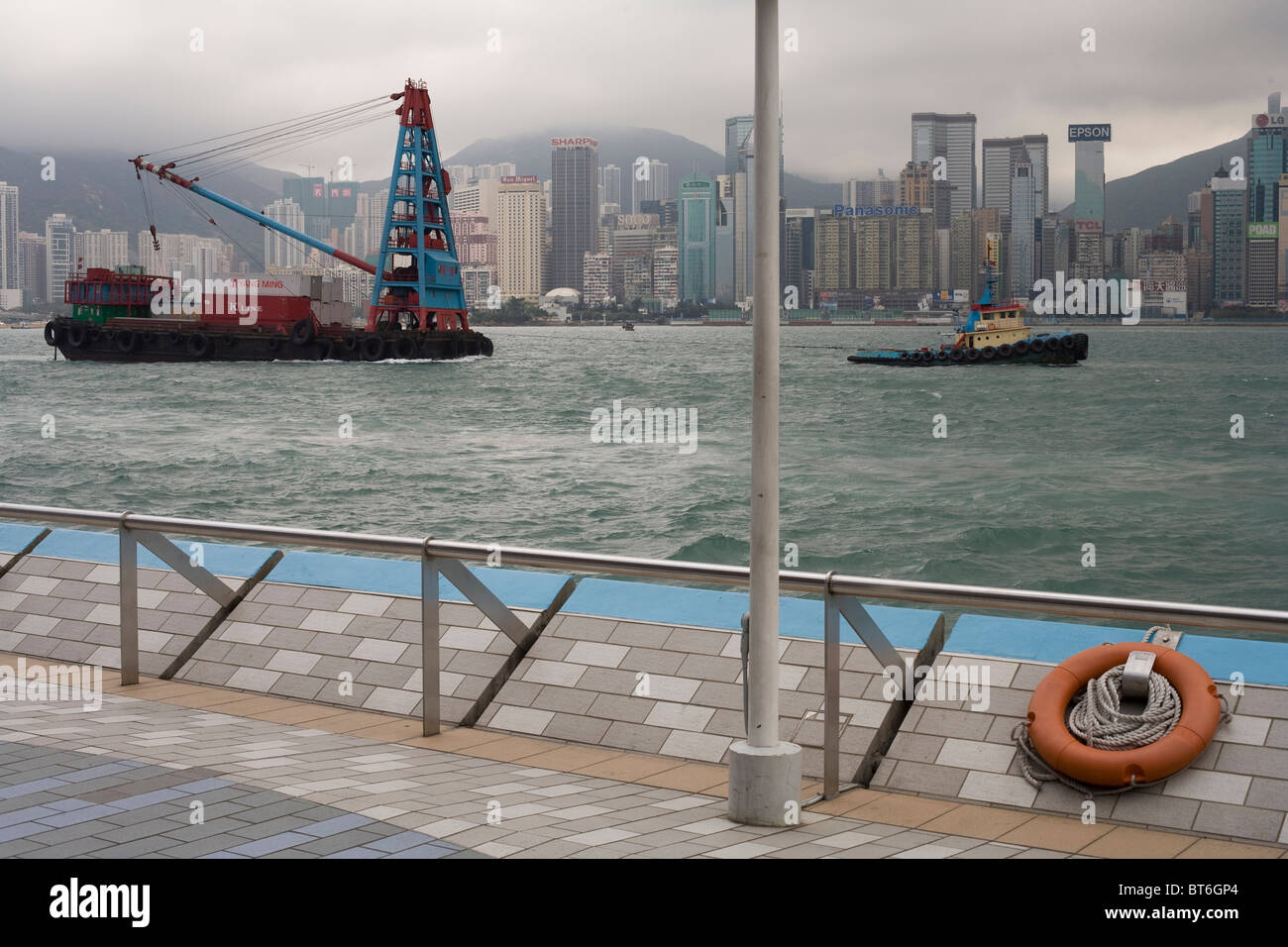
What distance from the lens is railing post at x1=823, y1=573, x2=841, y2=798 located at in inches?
179

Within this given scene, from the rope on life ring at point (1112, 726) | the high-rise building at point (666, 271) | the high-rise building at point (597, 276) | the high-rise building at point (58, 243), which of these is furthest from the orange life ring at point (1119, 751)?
the high-rise building at point (597, 276)

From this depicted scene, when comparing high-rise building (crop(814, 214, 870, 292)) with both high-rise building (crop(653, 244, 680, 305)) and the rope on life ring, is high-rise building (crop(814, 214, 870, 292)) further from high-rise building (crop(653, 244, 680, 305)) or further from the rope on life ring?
the rope on life ring

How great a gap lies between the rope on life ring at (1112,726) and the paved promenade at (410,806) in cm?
19

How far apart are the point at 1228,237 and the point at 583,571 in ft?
408

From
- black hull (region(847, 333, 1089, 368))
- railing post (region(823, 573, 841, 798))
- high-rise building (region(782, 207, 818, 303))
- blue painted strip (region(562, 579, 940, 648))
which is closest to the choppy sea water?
black hull (region(847, 333, 1089, 368))

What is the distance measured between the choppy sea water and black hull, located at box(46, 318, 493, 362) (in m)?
1.03

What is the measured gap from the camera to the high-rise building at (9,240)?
104 metres

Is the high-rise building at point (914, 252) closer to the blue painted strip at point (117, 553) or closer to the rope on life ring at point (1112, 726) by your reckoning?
the blue painted strip at point (117, 553)

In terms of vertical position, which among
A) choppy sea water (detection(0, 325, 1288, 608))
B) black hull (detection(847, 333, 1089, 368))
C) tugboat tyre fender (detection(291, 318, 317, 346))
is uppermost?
tugboat tyre fender (detection(291, 318, 317, 346))

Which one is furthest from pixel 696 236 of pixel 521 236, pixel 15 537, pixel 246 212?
pixel 15 537

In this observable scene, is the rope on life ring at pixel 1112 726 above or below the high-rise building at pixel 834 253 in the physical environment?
below

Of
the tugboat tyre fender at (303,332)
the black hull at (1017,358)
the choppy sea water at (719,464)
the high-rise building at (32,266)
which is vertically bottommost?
the choppy sea water at (719,464)

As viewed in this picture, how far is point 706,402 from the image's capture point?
59.0m
